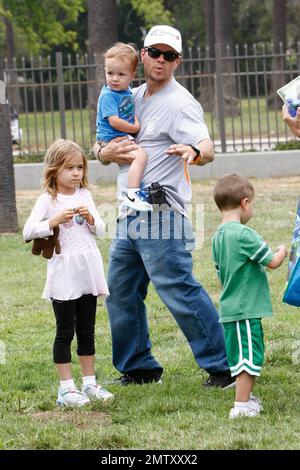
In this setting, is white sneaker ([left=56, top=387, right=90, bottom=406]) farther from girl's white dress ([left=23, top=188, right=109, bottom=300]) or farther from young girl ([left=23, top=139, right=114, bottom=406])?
girl's white dress ([left=23, top=188, right=109, bottom=300])

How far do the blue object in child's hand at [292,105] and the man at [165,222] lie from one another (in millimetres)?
433

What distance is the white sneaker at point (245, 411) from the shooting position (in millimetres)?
5047

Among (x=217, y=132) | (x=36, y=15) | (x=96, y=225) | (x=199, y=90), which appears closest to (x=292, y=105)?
(x=96, y=225)

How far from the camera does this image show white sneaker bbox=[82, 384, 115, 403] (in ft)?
18.0

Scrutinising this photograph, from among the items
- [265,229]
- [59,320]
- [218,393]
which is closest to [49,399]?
[59,320]

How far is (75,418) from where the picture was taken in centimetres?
519

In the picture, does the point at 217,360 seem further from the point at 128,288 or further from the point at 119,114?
the point at 119,114

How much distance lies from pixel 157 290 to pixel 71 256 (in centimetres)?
51

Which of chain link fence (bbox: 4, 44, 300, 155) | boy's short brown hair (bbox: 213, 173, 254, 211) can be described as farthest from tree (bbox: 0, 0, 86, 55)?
boy's short brown hair (bbox: 213, 173, 254, 211)

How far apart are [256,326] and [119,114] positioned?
1.33 m

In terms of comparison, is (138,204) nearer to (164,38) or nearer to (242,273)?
(242,273)

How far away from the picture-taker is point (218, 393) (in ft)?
18.4

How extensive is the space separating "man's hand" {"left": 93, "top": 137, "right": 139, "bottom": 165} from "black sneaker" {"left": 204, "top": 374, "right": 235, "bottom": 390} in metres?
1.27

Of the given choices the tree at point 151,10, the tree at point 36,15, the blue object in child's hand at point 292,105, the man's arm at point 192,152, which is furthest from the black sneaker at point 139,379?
the tree at point 151,10
